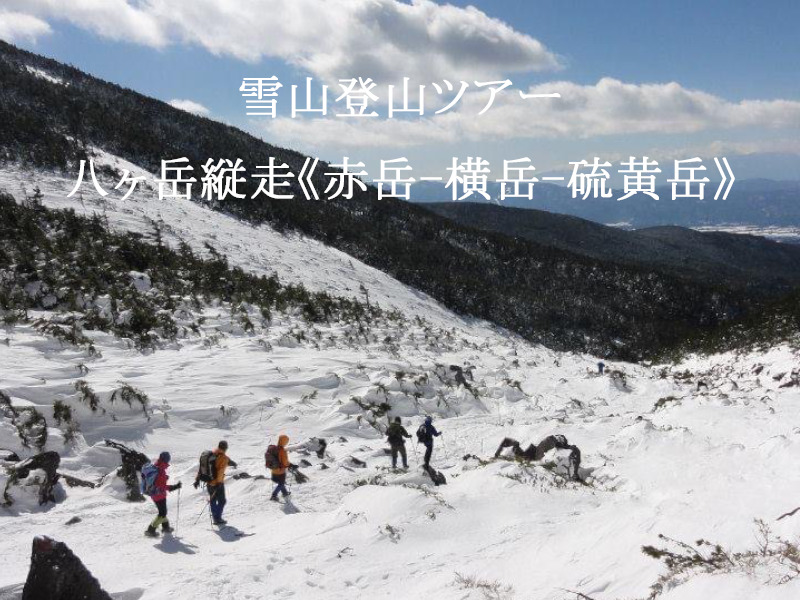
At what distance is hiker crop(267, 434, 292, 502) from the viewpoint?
8.91 metres

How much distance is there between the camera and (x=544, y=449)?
1180cm

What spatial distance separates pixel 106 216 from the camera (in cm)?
2681

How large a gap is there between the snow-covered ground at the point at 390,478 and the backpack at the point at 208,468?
80 centimetres

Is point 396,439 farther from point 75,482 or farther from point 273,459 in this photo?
point 75,482

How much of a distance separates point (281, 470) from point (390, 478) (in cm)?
224

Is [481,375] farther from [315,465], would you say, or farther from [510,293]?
[510,293]

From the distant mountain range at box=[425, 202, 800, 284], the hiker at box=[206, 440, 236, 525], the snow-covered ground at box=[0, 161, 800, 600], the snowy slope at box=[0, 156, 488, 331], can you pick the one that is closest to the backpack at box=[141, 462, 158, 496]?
the snow-covered ground at box=[0, 161, 800, 600]

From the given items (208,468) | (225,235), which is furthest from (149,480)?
(225,235)

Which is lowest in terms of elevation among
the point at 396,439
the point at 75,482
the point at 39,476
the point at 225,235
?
the point at 75,482

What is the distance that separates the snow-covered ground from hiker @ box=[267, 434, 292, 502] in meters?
0.40

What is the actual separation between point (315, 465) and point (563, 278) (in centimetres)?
7699

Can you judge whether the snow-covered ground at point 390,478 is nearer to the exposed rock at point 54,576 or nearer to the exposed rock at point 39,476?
the exposed rock at point 39,476

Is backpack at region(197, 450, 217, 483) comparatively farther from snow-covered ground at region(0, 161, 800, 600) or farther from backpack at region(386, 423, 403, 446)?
backpack at region(386, 423, 403, 446)

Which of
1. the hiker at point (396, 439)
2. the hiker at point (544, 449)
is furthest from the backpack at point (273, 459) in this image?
the hiker at point (544, 449)
